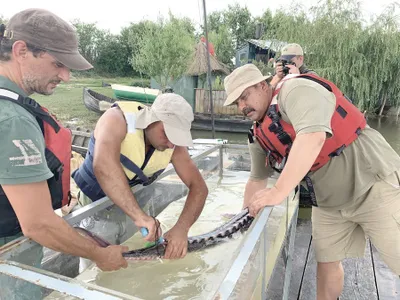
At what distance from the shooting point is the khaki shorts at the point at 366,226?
2.61 meters

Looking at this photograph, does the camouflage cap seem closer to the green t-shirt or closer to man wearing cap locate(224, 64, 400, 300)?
the green t-shirt

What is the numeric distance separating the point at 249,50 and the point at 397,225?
23241 mm

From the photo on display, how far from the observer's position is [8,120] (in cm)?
153

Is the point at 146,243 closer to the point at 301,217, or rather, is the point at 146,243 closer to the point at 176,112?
the point at 176,112

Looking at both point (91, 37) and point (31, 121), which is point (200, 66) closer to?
point (31, 121)

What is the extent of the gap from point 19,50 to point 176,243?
178 centimetres

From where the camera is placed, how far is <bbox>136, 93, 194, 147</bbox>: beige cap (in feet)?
8.43

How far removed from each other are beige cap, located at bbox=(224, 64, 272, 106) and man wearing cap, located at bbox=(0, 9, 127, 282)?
100 cm

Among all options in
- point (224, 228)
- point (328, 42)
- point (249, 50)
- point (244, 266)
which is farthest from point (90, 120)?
point (244, 266)

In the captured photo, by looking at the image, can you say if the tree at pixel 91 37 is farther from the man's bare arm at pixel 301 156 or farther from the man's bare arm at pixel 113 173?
the man's bare arm at pixel 301 156

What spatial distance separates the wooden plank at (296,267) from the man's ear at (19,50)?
2377mm

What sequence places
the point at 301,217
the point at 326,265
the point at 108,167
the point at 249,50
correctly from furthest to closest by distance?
the point at 249,50 < the point at 301,217 < the point at 326,265 < the point at 108,167

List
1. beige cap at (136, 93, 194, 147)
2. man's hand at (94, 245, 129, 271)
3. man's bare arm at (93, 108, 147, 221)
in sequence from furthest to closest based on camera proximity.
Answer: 1. beige cap at (136, 93, 194, 147)
2. man's bare arm at (93, 108, 147, 221)
3. man's hand at (94, 245, 129, 271)

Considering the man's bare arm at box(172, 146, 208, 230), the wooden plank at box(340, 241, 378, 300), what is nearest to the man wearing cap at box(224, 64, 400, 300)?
the man's bare arm at box(172, 146, 208, 230)
